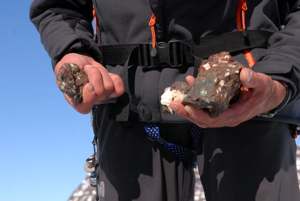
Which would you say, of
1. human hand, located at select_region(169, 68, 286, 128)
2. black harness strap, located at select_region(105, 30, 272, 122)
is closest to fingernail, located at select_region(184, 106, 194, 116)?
human hand, located at select_region(169, 68, 286, 128)

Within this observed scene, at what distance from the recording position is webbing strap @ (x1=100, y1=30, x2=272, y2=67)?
1.40 meters

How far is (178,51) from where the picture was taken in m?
1.43

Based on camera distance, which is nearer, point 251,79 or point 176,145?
point 251,79

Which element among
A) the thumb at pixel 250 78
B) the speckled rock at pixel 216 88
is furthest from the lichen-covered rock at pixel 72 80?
the thumb at pixel 250 78

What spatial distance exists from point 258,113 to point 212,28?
41 centimetres

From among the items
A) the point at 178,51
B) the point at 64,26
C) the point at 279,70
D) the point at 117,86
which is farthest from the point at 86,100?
the point at 279,70

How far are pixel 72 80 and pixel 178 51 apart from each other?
418 mm

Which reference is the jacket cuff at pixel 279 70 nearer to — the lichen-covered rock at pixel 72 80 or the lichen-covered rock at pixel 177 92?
the lichen-covered rock at pixel 177 92

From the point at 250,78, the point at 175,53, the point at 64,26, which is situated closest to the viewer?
the point at 250,78

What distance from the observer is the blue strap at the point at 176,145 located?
58.1 inches

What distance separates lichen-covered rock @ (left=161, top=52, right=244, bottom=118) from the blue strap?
1.13ft

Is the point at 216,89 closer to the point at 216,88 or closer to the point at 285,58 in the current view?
the point at 216,88

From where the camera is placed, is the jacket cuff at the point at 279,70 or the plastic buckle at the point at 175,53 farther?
the plastic buckle at the point at 175,53

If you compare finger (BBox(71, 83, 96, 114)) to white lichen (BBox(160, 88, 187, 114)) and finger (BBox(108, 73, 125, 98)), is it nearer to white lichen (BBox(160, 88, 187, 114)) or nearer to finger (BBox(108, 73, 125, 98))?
finger (BBox(108, 73, 125, 98))
